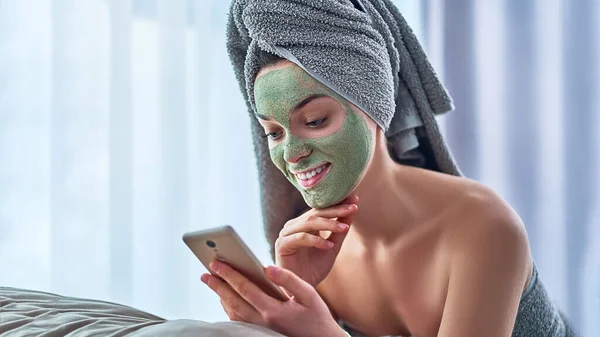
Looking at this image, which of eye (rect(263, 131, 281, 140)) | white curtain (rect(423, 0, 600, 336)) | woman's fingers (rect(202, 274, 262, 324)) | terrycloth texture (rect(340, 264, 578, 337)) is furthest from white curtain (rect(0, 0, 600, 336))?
woman's fingers (rect(202, 274, 262, 324))

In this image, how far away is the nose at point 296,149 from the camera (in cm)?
109

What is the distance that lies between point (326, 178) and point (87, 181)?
1123 mm

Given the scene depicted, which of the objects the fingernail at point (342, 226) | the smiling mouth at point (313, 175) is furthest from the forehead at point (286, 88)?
the fingernail at point (342, 226)

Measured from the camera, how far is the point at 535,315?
1198mm

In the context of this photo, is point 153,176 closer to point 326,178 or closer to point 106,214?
point 106,214

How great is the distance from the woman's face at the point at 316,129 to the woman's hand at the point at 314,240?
32mm

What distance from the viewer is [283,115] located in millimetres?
1088

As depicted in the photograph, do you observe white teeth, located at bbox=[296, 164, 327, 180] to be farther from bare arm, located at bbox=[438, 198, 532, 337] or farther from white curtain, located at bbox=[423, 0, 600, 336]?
white curtain, located at bbox=[423, 0, 600, 336]

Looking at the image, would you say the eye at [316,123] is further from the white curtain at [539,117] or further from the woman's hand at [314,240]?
the white curtain at [539,117]

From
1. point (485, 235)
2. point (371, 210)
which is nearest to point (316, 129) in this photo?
point (371, 210)

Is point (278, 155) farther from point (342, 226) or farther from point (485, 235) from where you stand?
point (485, 235)

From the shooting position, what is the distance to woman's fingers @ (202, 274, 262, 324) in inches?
38.3

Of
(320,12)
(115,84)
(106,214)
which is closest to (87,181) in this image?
(106,214)

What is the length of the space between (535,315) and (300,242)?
44 centimetres
